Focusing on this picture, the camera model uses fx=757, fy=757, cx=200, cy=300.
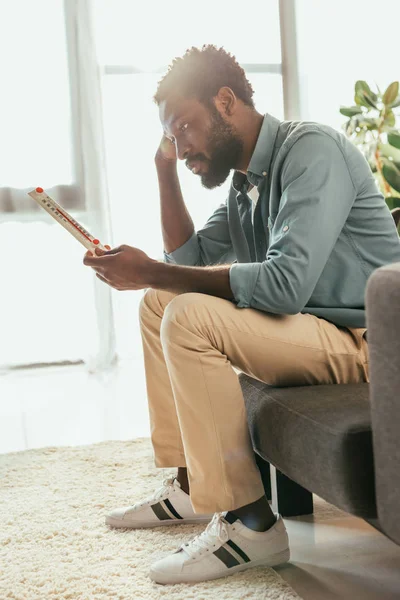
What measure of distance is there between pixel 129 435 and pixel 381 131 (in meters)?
2.12

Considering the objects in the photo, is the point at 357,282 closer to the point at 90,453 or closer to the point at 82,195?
the point at 90,453

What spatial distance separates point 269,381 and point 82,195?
280cm

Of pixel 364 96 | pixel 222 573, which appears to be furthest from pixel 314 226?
pixel 364 96

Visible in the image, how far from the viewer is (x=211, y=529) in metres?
1.37

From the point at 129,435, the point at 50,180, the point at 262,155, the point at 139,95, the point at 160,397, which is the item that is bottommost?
the point at 129,435

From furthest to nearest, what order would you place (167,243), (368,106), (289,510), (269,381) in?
(368,106)
(167,243)
(289,510)
(269,381)

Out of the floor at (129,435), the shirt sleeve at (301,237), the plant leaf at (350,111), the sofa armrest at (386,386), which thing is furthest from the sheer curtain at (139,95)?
the sofa armrest at (386,386)

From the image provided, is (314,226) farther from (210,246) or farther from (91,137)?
(91,137)

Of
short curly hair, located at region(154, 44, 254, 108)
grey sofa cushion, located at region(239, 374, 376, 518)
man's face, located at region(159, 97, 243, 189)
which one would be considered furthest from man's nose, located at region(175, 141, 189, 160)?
grey sofa cushion, located at region(239, 374, 376, 518)

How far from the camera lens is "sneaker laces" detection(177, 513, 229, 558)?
1.35 meters

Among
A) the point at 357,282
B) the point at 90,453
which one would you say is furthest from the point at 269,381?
the point at 90,453

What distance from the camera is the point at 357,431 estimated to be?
1.03 metres

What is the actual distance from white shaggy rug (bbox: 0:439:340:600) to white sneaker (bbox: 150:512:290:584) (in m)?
0.02

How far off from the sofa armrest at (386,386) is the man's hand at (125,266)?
0.57 metres
